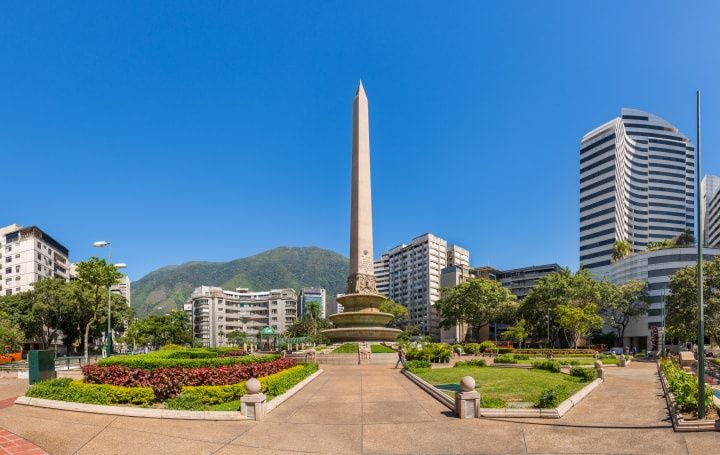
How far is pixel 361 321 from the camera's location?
47094mm

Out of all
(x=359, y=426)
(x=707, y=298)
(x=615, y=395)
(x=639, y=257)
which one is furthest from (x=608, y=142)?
(x=359, y=426)

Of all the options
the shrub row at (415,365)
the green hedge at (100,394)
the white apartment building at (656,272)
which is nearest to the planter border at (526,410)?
the green hedge at (100,394)

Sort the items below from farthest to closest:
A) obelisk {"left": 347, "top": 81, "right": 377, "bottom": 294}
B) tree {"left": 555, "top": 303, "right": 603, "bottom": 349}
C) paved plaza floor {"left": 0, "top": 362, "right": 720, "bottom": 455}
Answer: tree {"left": 555, "top": 303, "right": 603, "bottom": 349} < obelisk {"left": 347, "top": 81, "right": 377, "bottom": 294} < paved plaza floor {"left": 0, "top": 362, "right": 720, "bottom": 455}

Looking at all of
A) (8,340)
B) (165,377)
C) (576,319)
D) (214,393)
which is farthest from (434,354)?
(8,340)

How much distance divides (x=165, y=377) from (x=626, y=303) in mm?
77389

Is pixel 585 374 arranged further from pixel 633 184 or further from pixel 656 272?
pixel 633 184

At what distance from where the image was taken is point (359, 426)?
1393 centimetres

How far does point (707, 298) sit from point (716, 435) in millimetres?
47145

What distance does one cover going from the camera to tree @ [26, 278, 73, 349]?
218ft

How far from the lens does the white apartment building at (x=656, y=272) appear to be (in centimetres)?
7931

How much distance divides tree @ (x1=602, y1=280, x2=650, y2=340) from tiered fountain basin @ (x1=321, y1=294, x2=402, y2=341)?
43467mm

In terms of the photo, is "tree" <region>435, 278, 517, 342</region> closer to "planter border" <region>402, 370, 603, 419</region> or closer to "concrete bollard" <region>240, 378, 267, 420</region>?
"planter border" <region>402, 370, 603, 419</region>

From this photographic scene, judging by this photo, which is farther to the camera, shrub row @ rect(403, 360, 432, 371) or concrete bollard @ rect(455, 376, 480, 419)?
shrub row @ rect(403, 360, 432, 371)

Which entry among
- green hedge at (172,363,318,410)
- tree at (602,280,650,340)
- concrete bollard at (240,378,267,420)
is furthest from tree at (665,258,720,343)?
concrete bollard at (240,378,267,420)
